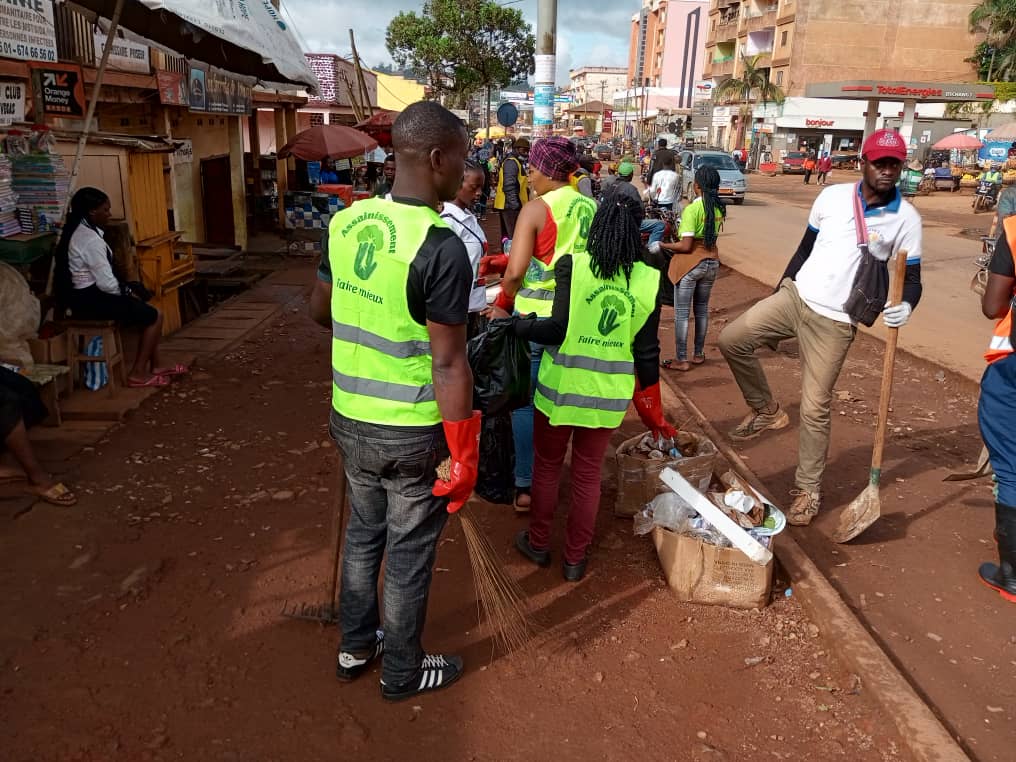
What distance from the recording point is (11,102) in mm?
6000

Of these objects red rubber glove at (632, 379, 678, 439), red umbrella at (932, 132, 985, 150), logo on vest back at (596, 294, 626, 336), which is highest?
red umbrella at (932, 132, 985, 150)

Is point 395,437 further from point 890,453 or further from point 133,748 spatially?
point 890,453

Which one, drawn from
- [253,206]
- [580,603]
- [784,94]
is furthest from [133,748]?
[784,94]

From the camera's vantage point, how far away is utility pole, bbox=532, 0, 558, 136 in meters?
10.9

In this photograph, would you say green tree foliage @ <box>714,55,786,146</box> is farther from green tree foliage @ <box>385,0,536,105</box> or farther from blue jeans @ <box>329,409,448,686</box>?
blue jeans @ <box>329,409,448,686</box>

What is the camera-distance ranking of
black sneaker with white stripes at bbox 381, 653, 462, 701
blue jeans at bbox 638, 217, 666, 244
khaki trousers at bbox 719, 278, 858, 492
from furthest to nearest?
blue jeans at bbox 638, 217, 666, 244 → khaki trousers at bbox 719, 278, 858, 492 → black sneaker with white stripes at bbox 381, 653, 462, 701

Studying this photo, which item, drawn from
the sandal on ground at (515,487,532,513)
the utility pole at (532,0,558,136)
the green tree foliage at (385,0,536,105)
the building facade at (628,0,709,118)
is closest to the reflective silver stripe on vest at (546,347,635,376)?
the sandal on ground at (515,487,532,513)

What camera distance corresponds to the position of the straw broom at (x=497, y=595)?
299 cm

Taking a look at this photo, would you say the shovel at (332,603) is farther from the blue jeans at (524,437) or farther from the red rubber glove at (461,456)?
the blue jeans at (524,437)

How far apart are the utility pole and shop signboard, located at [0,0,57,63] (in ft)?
21.2

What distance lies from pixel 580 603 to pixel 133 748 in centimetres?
182

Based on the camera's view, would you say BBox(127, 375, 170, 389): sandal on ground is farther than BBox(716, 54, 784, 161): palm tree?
No

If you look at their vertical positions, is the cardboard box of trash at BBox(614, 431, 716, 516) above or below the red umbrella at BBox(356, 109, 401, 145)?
below

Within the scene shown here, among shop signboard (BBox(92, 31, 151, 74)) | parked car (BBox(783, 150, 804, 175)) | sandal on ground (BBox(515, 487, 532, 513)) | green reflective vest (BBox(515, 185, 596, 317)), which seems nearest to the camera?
green reflective vest (BBox(515, 185, 596, 317))
